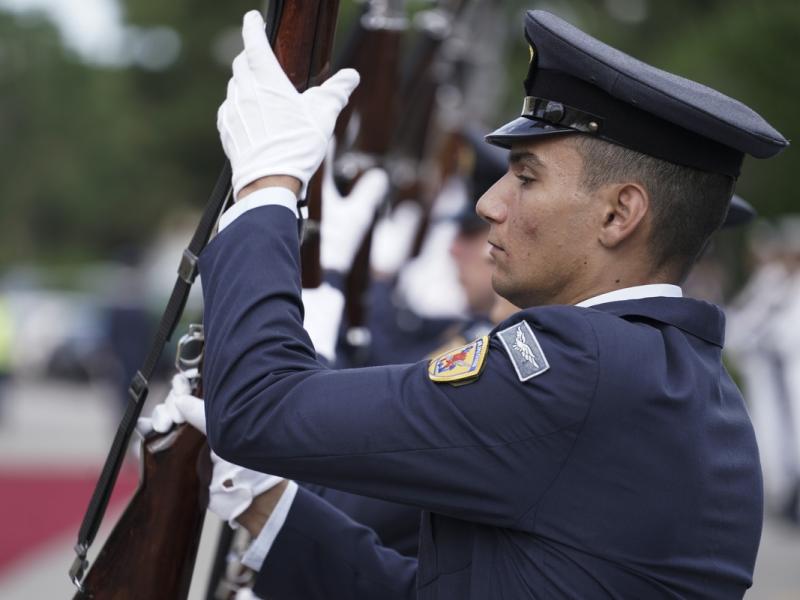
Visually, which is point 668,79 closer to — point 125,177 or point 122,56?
point 122,56

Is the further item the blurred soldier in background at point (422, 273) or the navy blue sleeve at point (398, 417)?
the blurred soldier in background at point (422, 273)

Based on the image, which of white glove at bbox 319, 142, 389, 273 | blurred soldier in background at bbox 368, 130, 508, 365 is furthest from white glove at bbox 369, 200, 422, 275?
white glove at bbox 319, 142, 389, 273

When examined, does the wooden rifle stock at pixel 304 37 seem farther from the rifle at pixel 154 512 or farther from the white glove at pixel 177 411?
the white glove at pixel 177 411

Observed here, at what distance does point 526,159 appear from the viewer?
2.02 metres

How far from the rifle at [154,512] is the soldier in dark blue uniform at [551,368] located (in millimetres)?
289

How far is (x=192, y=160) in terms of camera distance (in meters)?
38.8

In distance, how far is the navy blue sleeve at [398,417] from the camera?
1.83 meters

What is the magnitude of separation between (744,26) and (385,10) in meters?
13.8

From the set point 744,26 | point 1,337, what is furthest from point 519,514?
point 744,26

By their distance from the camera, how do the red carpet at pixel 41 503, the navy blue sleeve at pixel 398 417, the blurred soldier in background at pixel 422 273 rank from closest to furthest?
the navy blue sleeve at pixel 398 417, the blurred soldier in background at pixel 422 273, the red carpet at pixel 41 503

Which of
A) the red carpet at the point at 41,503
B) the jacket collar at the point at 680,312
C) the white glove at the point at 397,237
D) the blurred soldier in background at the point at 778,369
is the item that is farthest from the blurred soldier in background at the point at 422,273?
the blurred soldier in background at the point at 778,369

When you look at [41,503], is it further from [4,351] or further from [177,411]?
[177,411]

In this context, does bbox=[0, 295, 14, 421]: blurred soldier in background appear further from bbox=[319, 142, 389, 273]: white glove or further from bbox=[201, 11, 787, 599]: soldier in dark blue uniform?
bbox=[201, 11, 787, 599]: soldier in dark blue uniform

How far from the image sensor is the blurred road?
7555 millimetres
